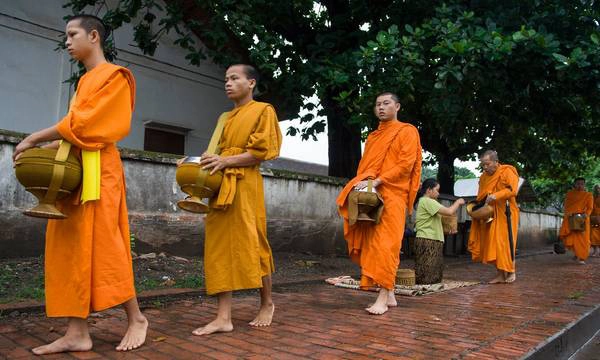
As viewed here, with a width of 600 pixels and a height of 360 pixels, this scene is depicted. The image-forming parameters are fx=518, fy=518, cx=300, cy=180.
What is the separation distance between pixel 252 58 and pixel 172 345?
4.85m

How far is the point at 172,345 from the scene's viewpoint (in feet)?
10.9

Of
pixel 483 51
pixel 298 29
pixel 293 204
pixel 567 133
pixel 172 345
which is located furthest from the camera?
pixel 567 133

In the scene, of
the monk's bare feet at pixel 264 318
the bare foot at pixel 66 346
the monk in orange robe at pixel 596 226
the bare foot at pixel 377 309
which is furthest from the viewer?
the monk in orange robe at pixel 596 226

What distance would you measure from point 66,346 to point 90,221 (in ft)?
2.55

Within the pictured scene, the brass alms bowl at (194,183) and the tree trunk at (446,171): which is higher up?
the tree trunk at (446,171)

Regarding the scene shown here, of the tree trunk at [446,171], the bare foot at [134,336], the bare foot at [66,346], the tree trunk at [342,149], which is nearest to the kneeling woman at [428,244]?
the tree trunk at [342,149]

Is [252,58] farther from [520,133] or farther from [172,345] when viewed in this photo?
[520,133]

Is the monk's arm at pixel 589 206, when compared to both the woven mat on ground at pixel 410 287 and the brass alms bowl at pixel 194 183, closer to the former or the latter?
the woven mat on ground at pixel 410 287

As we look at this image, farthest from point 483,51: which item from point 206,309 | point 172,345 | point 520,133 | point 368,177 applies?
point 520,133

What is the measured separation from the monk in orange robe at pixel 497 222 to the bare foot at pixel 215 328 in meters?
4.89

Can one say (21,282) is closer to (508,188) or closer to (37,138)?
(37,138)

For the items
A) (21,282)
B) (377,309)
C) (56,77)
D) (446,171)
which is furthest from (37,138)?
(446,171)

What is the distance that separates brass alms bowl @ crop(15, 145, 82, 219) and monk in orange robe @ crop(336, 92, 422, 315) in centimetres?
269

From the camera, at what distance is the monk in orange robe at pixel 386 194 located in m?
4.72
